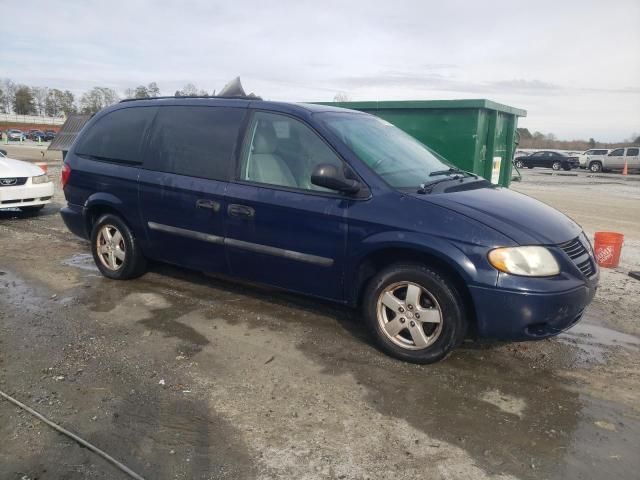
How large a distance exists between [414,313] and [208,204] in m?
1.95

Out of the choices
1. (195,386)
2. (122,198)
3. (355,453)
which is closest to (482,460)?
(355,453)

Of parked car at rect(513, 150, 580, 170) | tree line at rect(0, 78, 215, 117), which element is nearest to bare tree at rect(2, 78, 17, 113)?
tree line at rect(0, 78, 215, 117)

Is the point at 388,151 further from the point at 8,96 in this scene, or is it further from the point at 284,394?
the point at 8,96

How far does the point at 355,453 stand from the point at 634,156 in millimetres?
34741

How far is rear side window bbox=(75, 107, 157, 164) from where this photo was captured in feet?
16.8

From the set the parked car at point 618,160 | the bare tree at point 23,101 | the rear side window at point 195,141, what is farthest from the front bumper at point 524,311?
the bare tree at point 23,101

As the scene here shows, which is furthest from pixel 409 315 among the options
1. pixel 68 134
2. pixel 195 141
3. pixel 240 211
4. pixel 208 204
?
pixel 68 134

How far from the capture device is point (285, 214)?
4.09 metres

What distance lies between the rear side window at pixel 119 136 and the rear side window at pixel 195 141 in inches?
7.2

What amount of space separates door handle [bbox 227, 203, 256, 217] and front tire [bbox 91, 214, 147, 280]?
1441 mm

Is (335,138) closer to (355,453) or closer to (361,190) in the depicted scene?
(361,190)

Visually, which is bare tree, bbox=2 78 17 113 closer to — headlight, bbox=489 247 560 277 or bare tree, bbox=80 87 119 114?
bare tree, bbox=80 87 119 114

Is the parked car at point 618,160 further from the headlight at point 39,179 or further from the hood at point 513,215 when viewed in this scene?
the hood at point 513,215

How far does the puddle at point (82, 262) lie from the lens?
6086 mm
